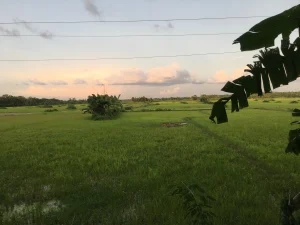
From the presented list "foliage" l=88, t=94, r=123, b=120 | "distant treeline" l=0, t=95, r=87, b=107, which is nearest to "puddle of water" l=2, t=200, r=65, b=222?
"foliage" l=88, t=94, r=123, b=120

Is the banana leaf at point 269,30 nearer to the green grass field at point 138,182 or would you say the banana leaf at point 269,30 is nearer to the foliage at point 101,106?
the green grass field at point 138,182

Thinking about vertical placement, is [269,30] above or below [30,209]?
above

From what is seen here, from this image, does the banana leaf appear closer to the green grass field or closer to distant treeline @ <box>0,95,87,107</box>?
the green grass field

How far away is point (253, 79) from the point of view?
1.52 meters

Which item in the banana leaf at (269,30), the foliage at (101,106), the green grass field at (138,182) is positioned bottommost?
the green grass field at (138,182)

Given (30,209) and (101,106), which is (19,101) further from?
(30,209)

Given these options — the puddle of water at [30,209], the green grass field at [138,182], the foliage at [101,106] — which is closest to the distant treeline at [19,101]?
the foliage at [101,106]

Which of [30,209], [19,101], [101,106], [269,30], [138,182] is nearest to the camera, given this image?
[269,30]

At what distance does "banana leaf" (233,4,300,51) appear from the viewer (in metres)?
1.35

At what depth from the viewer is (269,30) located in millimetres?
1451

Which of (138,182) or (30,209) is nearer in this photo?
(30,209)

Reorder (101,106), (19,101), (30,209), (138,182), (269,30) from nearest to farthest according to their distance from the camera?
(269,30) → (30,209) → (138,182) → (101,106) → (19,101)

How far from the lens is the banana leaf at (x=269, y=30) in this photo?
1.35 metres

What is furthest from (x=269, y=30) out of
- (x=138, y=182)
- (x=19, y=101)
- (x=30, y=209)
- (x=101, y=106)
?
(x=19, y=101)
